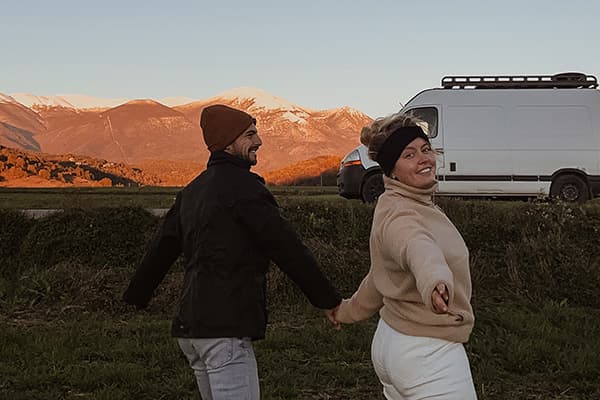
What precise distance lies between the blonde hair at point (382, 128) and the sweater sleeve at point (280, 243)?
0.51 meters

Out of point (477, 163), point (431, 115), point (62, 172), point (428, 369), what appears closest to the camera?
point (428, 369)

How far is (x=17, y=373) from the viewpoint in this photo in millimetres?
5590

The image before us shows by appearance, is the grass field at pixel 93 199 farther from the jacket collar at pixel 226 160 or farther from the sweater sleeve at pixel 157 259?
the jacket collar at pixel 226 160

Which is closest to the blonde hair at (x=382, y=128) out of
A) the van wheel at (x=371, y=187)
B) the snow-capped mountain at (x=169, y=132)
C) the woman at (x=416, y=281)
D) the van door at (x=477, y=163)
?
the woman at (x=416, y=281)

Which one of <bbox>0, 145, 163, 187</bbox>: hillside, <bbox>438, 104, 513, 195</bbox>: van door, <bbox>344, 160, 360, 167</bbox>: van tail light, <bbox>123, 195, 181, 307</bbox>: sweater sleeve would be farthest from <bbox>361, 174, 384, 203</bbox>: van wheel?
<bbox>0, 145, 163, 187</bbox>: hillside

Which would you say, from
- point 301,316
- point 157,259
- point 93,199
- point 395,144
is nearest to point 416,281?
point 395,144

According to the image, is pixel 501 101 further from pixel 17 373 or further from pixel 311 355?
pixel 17 373

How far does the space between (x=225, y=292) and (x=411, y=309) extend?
0.78 m

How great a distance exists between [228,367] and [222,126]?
107 centimetres

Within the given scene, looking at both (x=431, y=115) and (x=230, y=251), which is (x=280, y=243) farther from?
(x=431, y=115)

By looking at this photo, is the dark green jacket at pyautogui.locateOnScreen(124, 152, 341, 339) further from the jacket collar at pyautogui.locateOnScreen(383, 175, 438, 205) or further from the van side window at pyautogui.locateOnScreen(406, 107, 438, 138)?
the van side window at pyautogui.locateOnScreen(406, 107, 438, 138)

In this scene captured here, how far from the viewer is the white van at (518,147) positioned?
1472 cm

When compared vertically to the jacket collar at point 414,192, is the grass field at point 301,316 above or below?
below

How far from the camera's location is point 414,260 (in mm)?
2709
